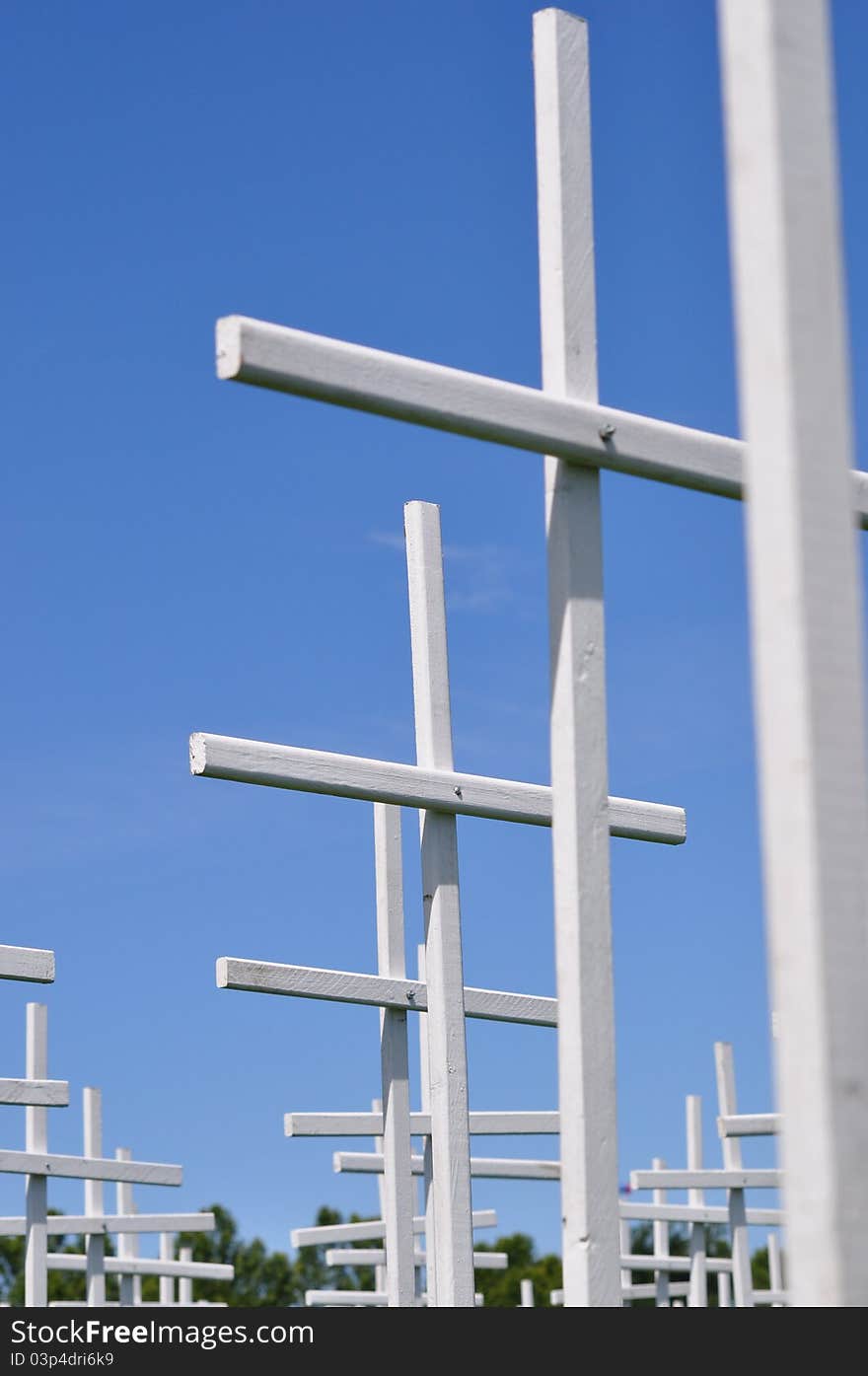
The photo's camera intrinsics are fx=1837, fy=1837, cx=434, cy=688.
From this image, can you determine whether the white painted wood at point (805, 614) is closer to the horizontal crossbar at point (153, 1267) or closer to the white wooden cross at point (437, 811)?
the white wooden cross at point (437, 811)

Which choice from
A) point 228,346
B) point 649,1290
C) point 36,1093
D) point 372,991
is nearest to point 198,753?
point 372,991

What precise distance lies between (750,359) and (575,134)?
5.56 ft

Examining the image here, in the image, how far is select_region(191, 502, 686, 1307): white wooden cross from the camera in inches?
237

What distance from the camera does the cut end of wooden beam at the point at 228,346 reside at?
330cm

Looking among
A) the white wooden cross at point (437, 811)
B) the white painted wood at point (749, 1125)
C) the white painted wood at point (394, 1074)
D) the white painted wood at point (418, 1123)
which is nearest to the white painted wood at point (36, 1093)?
the white painted wood at point (418, 1123)

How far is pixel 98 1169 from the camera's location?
13.2 m

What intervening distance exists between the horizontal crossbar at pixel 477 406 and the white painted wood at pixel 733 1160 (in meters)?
11.7

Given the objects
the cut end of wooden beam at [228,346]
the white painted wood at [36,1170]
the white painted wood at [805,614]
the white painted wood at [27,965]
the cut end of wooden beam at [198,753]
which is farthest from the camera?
the white painted wood at [36,1170]

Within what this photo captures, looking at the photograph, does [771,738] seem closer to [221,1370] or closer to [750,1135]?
[221,1370]

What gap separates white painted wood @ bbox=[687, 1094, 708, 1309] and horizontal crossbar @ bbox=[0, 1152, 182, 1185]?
5155 mm

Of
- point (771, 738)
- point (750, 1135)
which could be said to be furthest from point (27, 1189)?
point (771, 738)

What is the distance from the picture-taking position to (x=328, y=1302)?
17.2 m

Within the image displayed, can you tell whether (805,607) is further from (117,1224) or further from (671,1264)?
(671,1264)

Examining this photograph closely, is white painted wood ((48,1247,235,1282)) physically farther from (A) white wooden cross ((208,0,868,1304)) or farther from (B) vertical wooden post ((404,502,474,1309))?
(A) white wooden cross ((208,0,868,1304))
